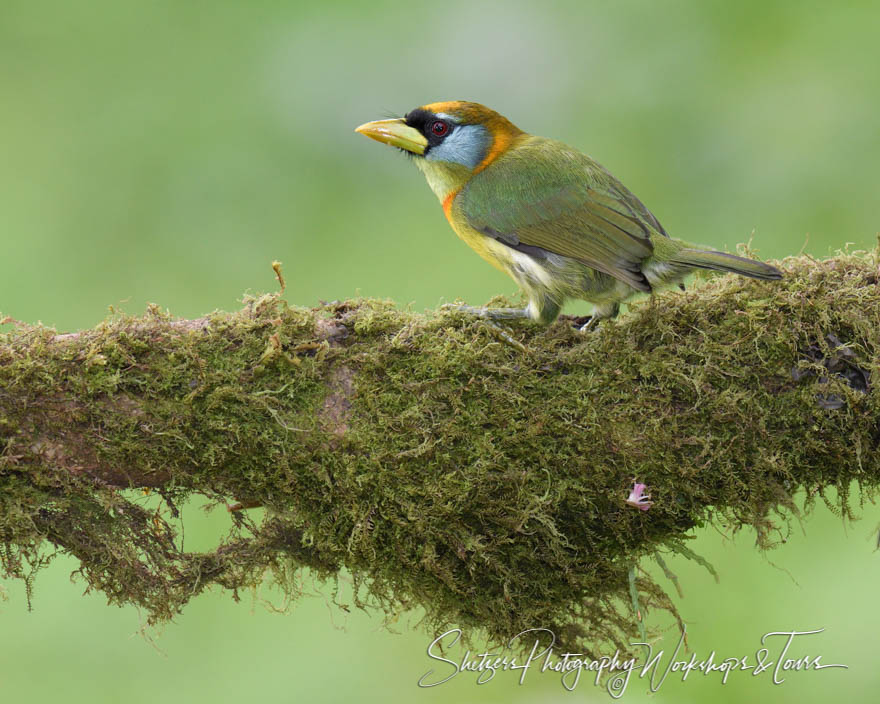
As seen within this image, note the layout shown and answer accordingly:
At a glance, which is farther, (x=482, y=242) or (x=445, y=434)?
(x=482, y=242)

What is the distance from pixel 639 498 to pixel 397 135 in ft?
5.33

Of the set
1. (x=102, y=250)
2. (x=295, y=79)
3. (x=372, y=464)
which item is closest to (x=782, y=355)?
(x=372, y=464)

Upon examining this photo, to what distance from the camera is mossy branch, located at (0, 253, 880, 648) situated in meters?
2.12

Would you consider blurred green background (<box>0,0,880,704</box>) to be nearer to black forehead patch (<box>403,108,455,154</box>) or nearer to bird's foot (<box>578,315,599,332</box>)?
black forehead patch (<box>403,108,455,154</box>)

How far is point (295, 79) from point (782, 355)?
4.56 metres

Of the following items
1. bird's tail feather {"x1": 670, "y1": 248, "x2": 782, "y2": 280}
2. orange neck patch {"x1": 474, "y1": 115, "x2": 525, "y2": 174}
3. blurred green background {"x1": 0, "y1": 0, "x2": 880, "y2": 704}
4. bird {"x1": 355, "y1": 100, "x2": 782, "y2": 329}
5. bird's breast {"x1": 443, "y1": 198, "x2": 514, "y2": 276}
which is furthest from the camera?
blurred green background {"x1": 0, "y1": 0, "x2": 880, "y2": 704}

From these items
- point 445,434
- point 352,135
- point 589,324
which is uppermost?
point 352,135

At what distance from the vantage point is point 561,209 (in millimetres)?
2885

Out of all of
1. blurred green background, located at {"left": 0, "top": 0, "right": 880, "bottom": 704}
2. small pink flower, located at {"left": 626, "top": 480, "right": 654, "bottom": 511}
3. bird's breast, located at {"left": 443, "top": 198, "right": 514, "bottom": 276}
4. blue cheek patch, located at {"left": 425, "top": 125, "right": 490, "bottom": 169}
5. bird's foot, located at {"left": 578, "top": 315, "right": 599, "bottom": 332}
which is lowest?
small pink flower, located at {"left": 626, "top": 480, "right": 654, "bottom": 511}

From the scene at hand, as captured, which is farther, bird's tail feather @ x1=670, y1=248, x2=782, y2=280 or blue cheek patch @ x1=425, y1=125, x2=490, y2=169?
blue cheek patch @ x1=425, y1=125, x2=490, y2=169

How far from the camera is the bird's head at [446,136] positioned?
124 inches

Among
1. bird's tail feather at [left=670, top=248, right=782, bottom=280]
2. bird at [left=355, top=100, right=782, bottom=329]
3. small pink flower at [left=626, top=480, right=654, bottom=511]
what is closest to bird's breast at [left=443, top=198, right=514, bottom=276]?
bird at [left=355, top=100, right=782, bottom=329]

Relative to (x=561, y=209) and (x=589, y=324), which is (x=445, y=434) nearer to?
(x=589, y=324)

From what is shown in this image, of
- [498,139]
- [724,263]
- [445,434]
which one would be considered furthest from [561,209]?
[445,434]
